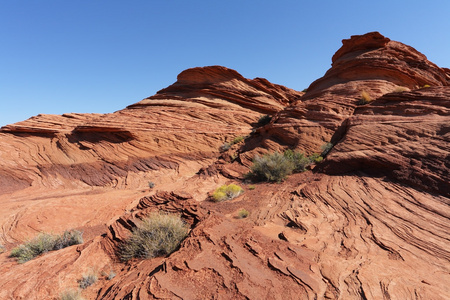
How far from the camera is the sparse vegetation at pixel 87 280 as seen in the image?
4.44m

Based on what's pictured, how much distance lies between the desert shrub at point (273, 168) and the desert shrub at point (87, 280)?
7769 mm

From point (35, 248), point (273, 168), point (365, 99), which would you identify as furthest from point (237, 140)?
point (35, 248)

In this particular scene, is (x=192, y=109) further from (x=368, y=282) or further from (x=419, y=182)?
(x=368, y=282)

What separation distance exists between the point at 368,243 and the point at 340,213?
1.54 metres

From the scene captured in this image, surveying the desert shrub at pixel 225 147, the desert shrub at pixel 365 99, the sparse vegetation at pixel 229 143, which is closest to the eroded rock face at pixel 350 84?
the desert shrub at pixel 365 99

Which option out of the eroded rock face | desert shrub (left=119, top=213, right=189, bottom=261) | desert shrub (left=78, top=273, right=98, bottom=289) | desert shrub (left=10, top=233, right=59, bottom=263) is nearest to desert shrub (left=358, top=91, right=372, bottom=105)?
the eroded rock face

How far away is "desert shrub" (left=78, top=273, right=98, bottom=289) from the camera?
4.44m

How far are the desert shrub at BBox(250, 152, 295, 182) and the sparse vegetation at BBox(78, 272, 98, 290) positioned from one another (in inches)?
306

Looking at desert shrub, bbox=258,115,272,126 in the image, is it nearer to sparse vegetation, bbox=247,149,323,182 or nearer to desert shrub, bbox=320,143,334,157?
desert shrub, bbox=320,143,334,157

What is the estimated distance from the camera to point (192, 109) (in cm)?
2259

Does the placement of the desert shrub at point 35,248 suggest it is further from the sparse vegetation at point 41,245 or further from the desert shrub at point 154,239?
the desert shrub at point 154,239

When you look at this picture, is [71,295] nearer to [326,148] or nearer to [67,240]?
[67,240]

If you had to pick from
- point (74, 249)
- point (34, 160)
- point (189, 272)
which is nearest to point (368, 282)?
point (189, 272)

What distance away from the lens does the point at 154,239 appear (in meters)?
5.14
